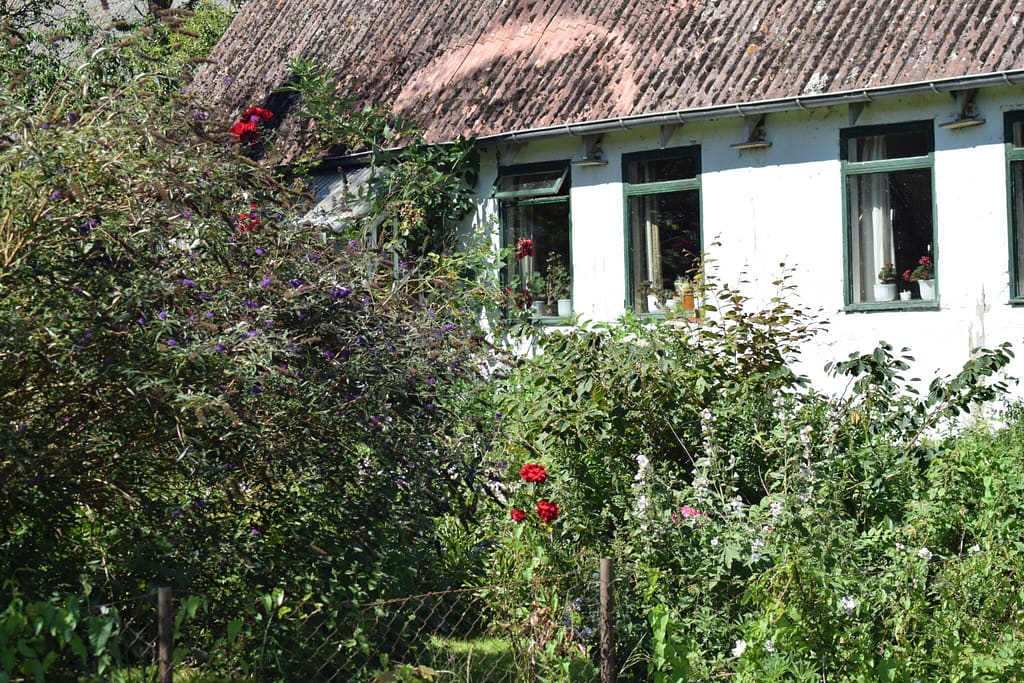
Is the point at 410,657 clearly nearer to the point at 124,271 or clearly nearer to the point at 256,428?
the point at 256,428

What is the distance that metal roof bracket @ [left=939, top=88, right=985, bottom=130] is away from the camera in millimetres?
11133

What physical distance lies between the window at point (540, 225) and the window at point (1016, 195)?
15.0 feet

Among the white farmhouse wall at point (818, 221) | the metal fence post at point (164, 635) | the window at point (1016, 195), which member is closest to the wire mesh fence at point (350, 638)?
the metal fence post at point (164, 635)

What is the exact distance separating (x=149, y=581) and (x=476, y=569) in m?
2.04

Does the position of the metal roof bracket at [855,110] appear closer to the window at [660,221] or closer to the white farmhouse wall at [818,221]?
the white farmhouse wall at [818,221]

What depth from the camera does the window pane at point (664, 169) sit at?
13031mm

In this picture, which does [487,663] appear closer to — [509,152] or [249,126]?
[249,126]

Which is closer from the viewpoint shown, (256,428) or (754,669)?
(256,428)

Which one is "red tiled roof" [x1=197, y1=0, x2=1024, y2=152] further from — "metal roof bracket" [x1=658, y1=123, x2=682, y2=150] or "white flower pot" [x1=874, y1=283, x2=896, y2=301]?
"white flower pot" [x1=874, y1=283, x2=896, y2=301]

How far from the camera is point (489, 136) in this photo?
13805 millimetres

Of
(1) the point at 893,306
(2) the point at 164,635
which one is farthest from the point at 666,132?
(2) the point at 164,635

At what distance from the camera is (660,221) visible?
1334 centimetres

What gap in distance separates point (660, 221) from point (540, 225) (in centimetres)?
151

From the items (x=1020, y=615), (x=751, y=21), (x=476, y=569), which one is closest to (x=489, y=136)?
(x=751, y=21)
